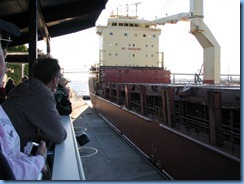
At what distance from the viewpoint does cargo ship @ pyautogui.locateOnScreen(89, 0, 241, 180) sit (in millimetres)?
3416

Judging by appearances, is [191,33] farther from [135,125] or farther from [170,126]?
[170,126]

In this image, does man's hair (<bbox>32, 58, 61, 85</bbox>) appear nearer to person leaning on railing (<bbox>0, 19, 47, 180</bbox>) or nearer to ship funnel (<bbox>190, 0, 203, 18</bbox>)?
person leaning on railing (<bbox>0, 19, 47, 180</bbox>)

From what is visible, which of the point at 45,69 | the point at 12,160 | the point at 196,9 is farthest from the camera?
the point at 196,9

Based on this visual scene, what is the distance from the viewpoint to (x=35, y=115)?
2.21 meters

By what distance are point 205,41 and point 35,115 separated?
11.4 metres

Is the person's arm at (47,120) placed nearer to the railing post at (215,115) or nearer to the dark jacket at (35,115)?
the dark jacket at (35,115)

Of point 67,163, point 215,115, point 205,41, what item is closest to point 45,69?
point 67,163

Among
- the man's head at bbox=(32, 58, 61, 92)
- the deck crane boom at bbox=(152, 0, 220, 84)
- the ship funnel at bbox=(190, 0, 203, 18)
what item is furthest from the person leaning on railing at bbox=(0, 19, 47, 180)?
the ship funnel at bbox=(190, 0, 203, 18)

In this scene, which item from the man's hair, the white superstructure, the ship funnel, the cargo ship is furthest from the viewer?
the white superstructure

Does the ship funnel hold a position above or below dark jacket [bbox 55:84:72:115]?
above

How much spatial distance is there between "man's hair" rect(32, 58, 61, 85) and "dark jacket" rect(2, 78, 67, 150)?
0.20 meters

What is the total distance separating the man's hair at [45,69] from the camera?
2516 millimetres

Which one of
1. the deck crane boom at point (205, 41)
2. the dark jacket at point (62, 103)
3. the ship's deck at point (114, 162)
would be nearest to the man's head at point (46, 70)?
the dark jacket at point (62, 103)

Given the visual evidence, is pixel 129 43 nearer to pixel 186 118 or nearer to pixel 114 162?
pixel 114 162
